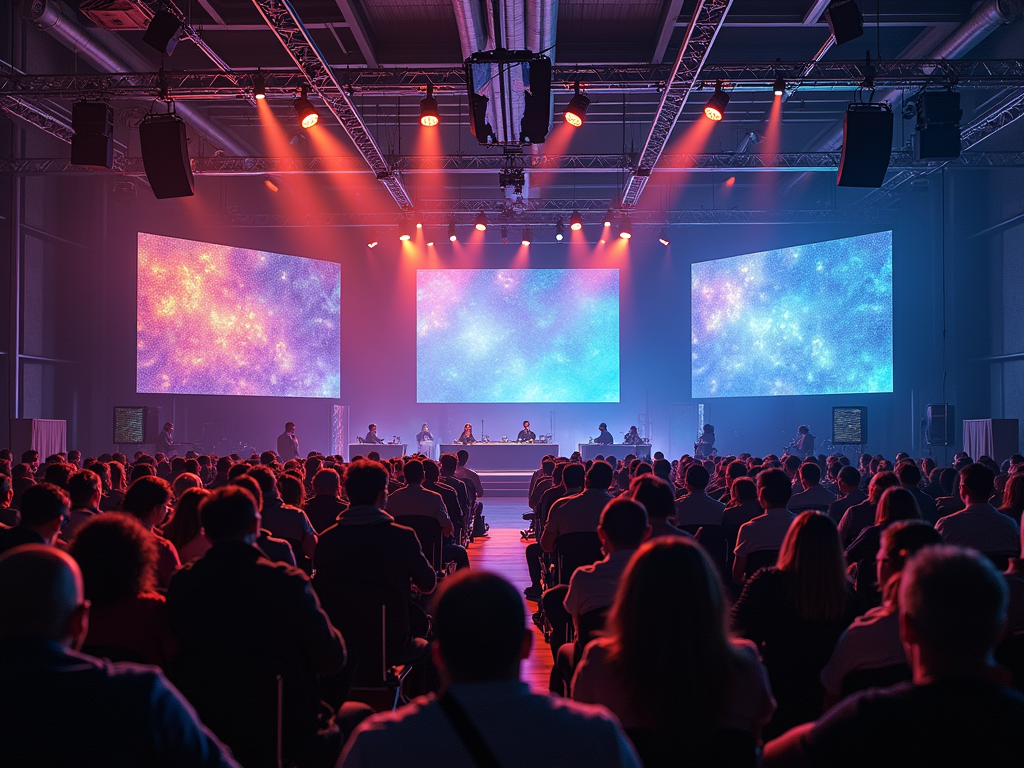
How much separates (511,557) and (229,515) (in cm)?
705

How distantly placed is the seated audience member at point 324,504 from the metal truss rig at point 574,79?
20.8 ft

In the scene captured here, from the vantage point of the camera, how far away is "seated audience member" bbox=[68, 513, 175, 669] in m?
2.32

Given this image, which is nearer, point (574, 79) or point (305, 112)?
point (305, 112)

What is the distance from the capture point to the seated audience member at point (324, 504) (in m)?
5.66

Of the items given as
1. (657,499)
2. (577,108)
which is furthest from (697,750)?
(577,108)

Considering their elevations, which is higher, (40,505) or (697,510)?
(40,505)

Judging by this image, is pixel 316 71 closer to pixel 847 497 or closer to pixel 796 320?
pixel 847 497

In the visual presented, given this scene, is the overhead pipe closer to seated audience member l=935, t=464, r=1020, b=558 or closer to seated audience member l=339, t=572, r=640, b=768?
seated audience member l=935, t=464, r=1020, b=558

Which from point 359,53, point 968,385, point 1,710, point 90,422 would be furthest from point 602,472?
point 90,422

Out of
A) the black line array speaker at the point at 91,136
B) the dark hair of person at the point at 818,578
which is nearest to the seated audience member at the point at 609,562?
the dark hair of person at the point at 818,578

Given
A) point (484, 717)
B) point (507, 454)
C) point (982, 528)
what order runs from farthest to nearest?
point (507, 454)
point (982, 528)
point (484, 717)

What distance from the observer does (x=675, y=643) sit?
1.60 meters

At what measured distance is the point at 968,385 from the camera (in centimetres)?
1488

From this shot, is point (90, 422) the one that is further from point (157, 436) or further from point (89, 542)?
point (89, 542)
